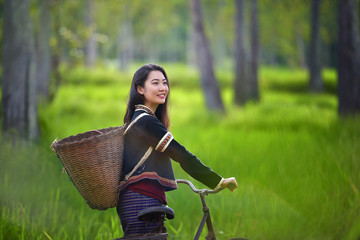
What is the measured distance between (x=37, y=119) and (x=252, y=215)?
4.45 m

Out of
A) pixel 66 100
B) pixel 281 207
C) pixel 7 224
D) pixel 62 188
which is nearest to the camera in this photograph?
pixel 7 224

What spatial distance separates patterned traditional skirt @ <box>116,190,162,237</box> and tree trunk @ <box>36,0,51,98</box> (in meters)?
11.2

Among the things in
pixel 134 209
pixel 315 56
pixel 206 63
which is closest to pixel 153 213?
pixel 134 209

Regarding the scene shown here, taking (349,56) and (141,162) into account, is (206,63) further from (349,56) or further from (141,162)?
(141,162)

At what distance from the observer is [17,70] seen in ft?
22.1

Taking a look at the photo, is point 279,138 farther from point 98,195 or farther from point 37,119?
point 98,195

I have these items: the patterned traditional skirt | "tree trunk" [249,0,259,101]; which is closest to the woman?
the patterned traditional skirt

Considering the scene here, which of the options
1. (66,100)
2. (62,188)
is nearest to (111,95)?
(66,100)

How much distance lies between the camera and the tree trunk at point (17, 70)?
6.71m

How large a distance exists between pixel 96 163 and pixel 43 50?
12.3 m

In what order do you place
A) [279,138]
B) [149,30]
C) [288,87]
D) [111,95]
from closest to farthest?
[279,138] < [111,95] < [288,87] < [149,30]

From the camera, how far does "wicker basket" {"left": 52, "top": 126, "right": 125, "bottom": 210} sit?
234cm

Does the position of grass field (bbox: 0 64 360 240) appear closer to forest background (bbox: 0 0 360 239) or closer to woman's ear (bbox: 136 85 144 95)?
forest background (bbox: 0 0 360 239)

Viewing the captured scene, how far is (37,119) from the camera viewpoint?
722cm
